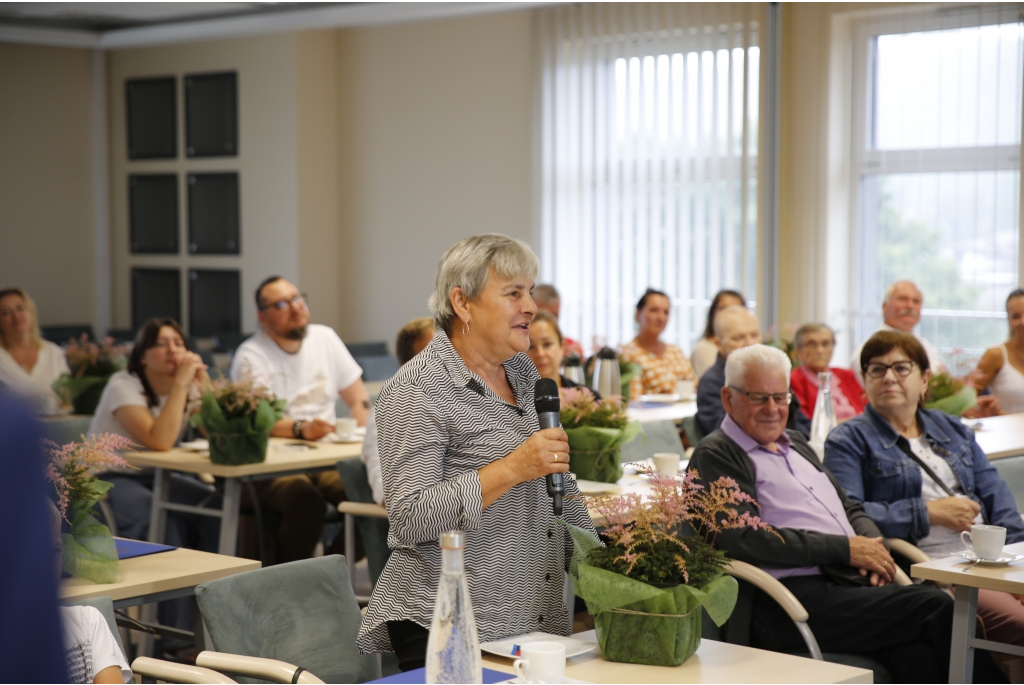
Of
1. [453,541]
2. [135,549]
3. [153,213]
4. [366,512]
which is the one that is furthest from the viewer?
[153,213]

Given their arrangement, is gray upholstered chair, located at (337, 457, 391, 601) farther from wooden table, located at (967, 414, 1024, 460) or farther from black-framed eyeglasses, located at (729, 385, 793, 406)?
wooden table, located at (967, 414, 1024, 460)

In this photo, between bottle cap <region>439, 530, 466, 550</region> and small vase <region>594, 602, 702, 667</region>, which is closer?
bottle cap <region>439, 530, 466, 550</region>

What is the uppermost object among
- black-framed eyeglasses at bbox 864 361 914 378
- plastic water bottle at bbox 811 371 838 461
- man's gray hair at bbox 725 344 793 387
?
man's gray hair at bbox 725 344 793 387

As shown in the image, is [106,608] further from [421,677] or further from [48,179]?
[48,179]

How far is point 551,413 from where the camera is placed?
7.60 ft

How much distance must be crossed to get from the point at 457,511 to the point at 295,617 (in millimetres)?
556

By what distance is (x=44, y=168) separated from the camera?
10750 mm

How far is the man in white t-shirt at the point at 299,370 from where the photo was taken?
5.30m

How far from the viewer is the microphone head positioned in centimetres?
232

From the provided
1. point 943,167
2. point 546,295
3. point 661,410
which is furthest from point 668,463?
point 943,167

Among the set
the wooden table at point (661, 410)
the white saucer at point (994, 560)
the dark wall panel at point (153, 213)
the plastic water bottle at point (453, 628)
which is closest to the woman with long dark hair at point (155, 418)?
the wooden table at point (661, 410)

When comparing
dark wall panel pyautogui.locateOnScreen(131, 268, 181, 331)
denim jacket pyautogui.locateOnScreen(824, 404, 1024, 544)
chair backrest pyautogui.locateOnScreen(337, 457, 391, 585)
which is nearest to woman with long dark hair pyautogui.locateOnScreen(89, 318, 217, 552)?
chair backrest pyautogui.locateOnScreen(337, 457, 391, 585)

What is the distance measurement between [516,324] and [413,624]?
25.5 inches

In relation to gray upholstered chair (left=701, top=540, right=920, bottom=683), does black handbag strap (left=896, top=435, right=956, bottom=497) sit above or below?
above
